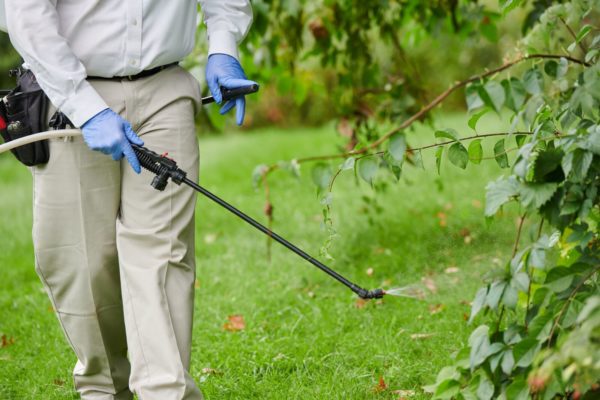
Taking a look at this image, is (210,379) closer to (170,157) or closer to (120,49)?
(170,157)

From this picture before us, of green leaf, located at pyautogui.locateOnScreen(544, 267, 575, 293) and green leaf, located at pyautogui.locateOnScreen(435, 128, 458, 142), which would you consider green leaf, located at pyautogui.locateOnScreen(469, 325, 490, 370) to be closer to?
green leaf, located at pyautogui.locateOnScreen(544, 267, 575, 293)

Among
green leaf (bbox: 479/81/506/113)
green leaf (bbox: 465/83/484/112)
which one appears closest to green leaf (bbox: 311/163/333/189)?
green leaf (bbox: 465/83/484/112)

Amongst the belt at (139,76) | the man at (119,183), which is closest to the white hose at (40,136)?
the man at (119,183)

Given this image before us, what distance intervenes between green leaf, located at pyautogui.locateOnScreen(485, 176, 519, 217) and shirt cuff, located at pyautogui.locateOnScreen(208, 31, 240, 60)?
42.8 inches

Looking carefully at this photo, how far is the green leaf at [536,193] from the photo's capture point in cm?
194

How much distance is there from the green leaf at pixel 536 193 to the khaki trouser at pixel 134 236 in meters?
1.01

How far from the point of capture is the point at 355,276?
4109mm

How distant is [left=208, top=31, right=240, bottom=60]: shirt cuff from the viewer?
9.04 ft

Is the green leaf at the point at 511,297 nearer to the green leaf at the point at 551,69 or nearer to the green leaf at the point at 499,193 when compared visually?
the green leaf at the point at 499,193

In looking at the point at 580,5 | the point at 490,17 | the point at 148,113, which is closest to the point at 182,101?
the point at 148,113

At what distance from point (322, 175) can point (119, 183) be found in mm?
795

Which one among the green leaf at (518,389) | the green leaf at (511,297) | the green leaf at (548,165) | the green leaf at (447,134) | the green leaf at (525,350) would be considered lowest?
the green leaf at (518,389)

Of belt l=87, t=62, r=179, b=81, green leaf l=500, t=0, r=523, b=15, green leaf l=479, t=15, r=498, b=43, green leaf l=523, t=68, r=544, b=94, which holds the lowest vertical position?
green leaf l=479, t=15, r=498, b=43

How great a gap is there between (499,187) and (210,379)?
4.81 feet
